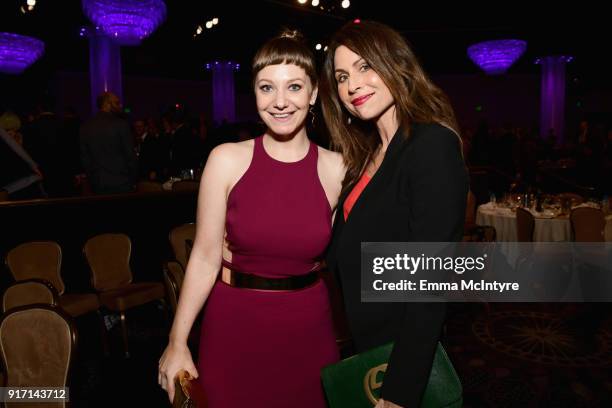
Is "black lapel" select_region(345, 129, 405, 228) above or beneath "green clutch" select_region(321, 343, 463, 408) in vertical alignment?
above

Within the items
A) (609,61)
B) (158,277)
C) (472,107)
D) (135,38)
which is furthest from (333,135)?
(472,107)

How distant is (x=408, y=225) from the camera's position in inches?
51.4

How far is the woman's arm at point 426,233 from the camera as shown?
1.18m

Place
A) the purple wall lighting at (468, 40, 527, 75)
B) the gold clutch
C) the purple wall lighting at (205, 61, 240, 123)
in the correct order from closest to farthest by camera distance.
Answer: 1. the gold clutch
2. the purple wall lighting at (468, 40, 527, 75)
3. the purple wall lighting at (205, 61, 240, 123)

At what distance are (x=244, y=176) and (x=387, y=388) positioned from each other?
78 centimetres

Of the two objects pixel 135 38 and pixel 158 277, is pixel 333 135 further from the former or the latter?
pixel 135 38

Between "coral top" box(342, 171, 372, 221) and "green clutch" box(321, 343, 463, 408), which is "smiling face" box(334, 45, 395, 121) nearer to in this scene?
"coral top" box(342, 171, 372, 221)

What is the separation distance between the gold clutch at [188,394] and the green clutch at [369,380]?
12.5 inches

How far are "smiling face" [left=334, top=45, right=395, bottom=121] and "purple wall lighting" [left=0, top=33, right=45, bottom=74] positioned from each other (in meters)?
7.71

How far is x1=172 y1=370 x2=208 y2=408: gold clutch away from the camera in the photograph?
3.79 feet

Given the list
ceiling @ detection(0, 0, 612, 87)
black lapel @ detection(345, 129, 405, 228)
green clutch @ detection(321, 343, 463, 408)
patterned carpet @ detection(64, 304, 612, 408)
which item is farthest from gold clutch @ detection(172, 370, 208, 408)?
ceiling @ detection(0, 0, 612, 87)

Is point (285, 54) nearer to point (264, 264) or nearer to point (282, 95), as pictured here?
point (282, 95)

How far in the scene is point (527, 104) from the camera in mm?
15867

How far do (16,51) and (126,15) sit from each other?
9.36 ft
